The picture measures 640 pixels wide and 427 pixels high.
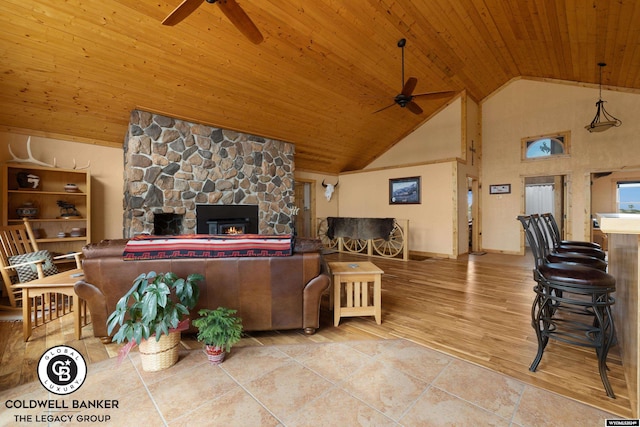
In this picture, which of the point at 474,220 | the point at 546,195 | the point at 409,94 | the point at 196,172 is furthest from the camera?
the point at 546,195

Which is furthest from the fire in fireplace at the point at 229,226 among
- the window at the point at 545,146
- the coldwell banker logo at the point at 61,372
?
the window at the point at 545,146

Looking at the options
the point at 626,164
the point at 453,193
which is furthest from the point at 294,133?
the point at 626,164

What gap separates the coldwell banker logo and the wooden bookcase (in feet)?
9.37

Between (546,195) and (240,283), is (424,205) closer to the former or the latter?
(546,195)

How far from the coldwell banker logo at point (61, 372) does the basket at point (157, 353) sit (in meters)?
0.36

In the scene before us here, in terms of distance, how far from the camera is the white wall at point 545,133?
227 inches

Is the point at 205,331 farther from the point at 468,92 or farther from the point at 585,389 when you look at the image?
the point at 468,92

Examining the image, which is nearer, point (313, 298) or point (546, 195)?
point (313, 298)

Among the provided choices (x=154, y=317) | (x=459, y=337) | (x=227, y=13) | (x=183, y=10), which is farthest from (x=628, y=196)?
(x=154, y=317)

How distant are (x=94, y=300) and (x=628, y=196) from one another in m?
11.2

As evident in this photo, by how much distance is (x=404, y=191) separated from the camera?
699 cm

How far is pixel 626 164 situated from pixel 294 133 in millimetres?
6812

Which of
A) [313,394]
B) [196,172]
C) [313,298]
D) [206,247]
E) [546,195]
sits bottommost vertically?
[313,394]

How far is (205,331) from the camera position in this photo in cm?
193
